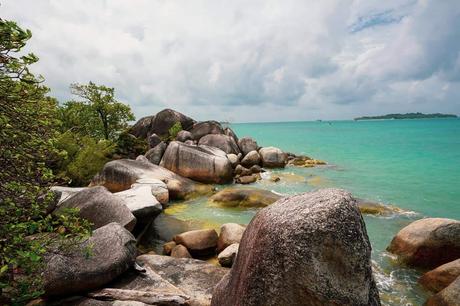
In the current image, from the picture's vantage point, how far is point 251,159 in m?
31.4

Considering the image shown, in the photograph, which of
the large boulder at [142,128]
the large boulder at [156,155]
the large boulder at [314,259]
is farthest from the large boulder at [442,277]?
the large boulder at [142,128]

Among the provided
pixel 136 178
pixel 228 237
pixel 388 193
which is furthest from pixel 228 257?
pixel 388 193

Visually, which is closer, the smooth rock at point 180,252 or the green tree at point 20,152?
the green tree at point 20,152

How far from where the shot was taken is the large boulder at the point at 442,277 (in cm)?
851

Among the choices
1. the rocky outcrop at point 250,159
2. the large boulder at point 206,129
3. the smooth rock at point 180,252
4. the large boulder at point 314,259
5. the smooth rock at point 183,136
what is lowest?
the smooth rock at point 180,252

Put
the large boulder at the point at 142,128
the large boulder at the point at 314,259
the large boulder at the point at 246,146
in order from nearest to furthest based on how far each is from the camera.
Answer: the large boulder at the point at 314,259 < the large boulder at the point at 246,146 < the large boulder at the point at 142,128

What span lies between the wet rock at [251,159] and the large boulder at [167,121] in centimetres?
1043

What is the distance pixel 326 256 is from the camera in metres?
4.31

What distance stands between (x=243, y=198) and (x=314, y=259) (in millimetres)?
13820

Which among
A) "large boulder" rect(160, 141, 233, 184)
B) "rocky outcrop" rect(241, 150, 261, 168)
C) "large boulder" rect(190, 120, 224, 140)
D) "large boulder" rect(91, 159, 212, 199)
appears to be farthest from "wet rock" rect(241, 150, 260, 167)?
"large boulder" rect(91, 159, 212, 199)

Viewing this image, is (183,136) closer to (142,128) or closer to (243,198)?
(142,128)

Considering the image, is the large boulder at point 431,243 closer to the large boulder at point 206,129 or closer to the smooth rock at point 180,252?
the smooth rock at point 180,252

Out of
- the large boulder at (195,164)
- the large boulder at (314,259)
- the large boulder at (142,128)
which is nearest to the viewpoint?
the large boulder at (314,259)

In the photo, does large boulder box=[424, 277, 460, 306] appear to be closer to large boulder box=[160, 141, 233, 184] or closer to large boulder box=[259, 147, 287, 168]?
large boulder box=[160, 141, 233, 184]
